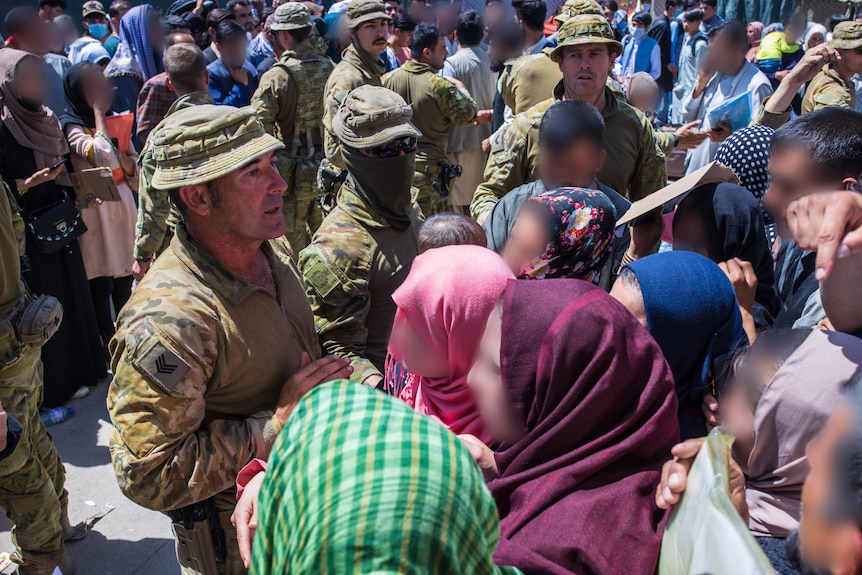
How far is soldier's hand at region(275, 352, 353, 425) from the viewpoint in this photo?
6.67 feet

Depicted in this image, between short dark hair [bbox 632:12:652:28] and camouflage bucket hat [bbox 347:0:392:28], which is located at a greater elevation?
camouflage bucket hat [bbox 347:0:392:28]

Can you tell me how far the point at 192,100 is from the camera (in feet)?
14.7

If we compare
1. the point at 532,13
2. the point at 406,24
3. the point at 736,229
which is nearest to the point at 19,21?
the point at 406,24

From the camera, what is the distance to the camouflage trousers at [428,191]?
231 inches

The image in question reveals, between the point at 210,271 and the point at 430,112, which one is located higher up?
the point at 210,271

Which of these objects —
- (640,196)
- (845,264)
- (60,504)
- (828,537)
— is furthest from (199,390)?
(640,196)

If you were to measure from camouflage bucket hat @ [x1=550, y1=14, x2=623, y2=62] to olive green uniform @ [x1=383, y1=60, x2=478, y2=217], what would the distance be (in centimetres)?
209

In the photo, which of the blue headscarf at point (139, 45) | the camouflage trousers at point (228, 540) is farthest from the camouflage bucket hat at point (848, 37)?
the blue headscarf at point (139, 45)

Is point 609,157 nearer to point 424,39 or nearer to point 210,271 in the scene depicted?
point 210,271

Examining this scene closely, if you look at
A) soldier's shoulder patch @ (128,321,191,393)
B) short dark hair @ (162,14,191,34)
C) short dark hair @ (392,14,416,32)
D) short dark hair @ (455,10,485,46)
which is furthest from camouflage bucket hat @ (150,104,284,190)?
short dark hair @ (162,14,191,34)

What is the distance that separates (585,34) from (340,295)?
7.10 feet

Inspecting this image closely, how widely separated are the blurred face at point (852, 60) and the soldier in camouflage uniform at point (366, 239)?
372 centimetres

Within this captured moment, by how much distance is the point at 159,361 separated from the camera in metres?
1.86

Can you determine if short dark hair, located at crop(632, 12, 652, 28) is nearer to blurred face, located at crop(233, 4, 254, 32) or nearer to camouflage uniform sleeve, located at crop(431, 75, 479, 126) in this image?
blurred face, located at crop(233, 4, 254, 32)
